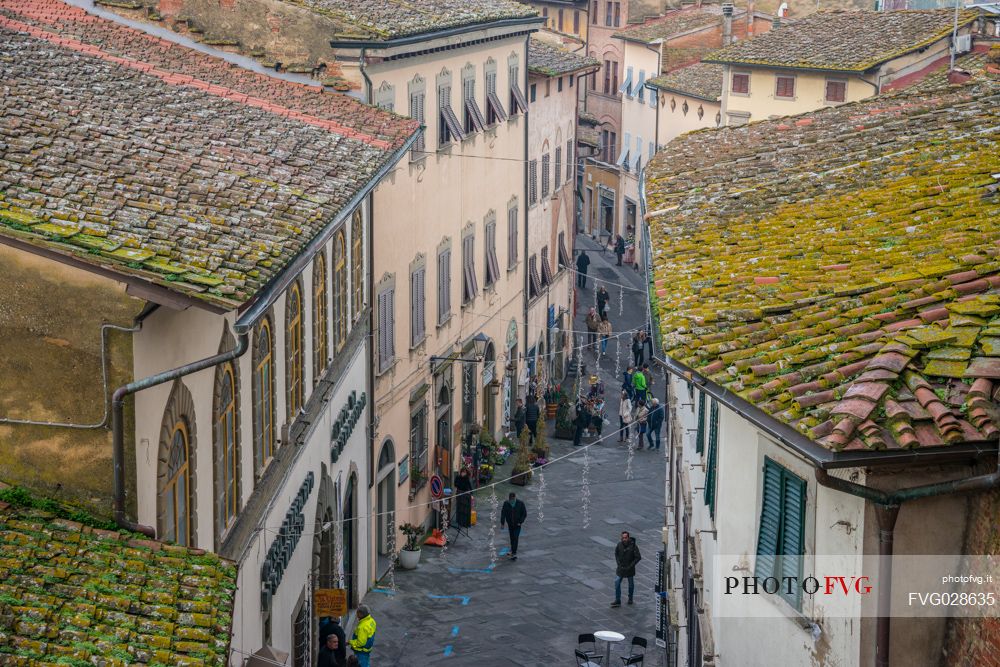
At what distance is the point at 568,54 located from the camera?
45.8 meters

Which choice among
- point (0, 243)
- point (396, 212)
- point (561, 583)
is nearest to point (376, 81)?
point (396, 212)

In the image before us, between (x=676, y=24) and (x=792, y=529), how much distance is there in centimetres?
5340

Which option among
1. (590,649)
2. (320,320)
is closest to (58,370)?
(320,320)

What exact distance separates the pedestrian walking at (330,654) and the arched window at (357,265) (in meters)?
5.10

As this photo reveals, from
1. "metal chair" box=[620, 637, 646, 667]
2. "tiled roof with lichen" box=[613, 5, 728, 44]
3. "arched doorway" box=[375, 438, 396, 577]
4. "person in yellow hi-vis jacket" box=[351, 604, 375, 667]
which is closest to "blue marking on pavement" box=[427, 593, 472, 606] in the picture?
"arched doorway" box=[375, 438, 396, 577]

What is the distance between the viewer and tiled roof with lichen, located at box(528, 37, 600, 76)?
135 ft

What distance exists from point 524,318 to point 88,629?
30.4 meters

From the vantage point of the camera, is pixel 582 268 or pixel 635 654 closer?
pixel 635 654

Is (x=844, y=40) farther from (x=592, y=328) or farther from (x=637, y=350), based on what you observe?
(x=592, y=328)

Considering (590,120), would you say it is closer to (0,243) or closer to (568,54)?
(568,54)

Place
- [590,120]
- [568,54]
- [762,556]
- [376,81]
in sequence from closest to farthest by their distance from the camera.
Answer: [762,556] → [376,81] → [568,54] → [590,120]

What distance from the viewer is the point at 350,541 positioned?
79.5 feet

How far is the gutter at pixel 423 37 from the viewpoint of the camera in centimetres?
2466

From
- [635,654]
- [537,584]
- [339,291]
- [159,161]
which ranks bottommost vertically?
[537,584]
